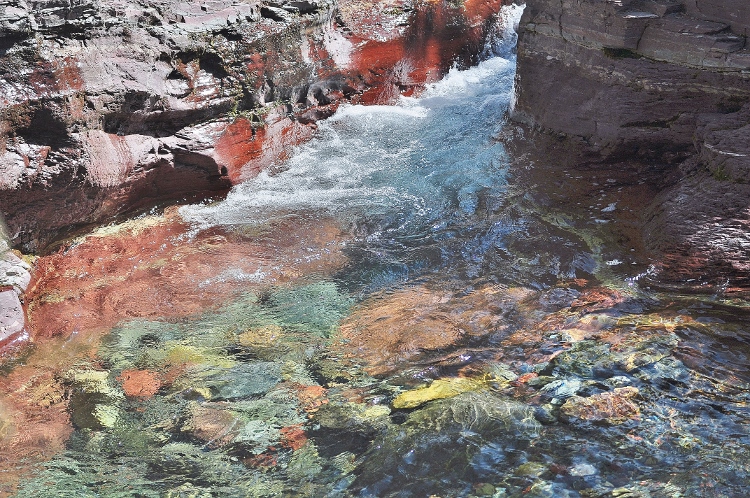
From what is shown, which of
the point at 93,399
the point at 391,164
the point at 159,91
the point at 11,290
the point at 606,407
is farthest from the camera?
the point at 391,164

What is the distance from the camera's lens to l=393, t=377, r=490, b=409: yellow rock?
11.3 feet

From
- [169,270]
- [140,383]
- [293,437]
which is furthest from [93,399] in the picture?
[169,270]

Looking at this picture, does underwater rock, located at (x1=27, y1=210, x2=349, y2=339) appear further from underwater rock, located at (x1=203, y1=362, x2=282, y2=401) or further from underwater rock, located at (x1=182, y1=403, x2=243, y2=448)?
underwater rock, located at (x1=182, y1=403, x2=243, y2=448)

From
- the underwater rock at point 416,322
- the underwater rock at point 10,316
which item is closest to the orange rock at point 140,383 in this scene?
the underwater rock at point 10,316

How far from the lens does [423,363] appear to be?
3.77m

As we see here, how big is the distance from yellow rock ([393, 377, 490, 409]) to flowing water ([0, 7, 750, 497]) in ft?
0.04

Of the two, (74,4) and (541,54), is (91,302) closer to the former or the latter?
(74,4)

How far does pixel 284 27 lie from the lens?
664 cm

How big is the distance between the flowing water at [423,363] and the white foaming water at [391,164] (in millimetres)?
43

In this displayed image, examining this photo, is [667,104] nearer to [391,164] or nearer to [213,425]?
[391,164]

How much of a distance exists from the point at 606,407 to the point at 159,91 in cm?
426

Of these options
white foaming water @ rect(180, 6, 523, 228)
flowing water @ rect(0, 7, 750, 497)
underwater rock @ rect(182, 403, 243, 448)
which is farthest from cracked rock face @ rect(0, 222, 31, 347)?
underwater rock @ rect(182, 403, 243, 448)

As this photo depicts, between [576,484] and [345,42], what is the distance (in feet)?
18.6

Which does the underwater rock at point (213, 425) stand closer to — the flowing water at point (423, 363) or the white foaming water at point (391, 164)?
the flowing water at point (423, 363)
